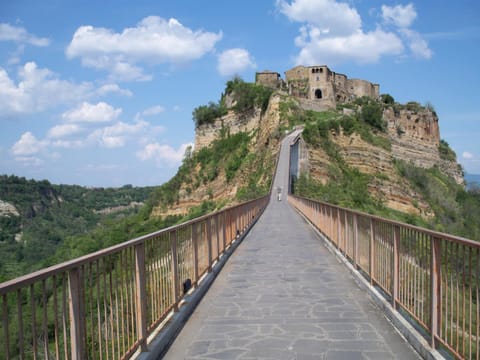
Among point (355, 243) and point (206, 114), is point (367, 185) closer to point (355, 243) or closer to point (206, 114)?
point (206, 114)

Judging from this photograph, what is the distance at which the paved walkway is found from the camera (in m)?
5.62

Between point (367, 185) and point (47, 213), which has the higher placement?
point (367, 185)

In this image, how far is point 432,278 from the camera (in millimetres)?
5375

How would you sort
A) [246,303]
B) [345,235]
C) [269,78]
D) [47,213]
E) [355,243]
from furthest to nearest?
1. [47,213]
2. [269,78]
3. [345,235]
4. [355,243]
5. [246,303]

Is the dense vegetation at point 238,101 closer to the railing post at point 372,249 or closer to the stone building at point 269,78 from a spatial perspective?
the stone building at point 269,78

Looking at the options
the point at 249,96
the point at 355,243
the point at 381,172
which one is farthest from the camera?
the point at 249,96

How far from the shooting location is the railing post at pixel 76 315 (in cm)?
390

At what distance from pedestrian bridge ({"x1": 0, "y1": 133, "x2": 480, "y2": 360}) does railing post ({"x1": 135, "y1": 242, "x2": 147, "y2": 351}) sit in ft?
0.05

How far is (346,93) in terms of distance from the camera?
315ft

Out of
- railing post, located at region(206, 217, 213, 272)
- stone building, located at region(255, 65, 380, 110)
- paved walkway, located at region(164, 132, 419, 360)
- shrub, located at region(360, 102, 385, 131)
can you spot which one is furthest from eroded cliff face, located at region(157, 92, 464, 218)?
paved walkway, located at region(164, 132, 419, 360)

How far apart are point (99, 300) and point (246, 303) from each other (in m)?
3.74

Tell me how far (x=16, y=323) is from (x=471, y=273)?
390cm

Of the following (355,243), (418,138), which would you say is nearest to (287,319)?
(355,243)

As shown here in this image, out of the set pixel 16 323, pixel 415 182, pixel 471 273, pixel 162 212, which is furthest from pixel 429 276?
pixel 162 212
